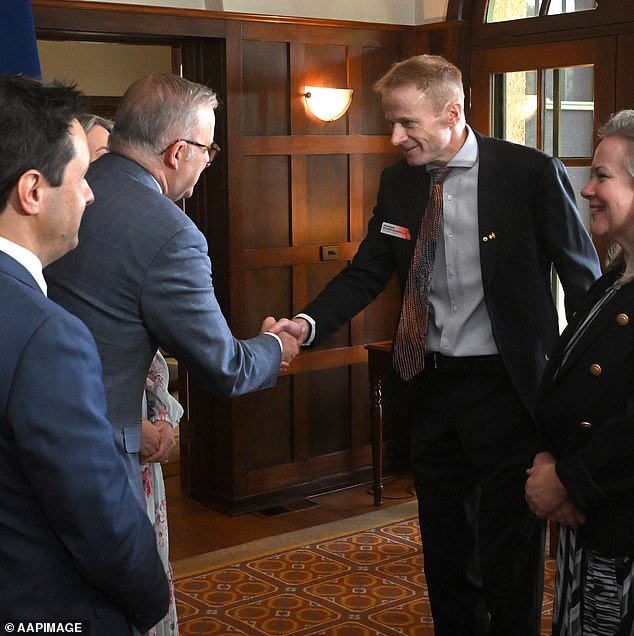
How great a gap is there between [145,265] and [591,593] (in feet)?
4.02

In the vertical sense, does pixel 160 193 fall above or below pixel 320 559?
above

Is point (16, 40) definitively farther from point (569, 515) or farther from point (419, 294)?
point (569, 515)

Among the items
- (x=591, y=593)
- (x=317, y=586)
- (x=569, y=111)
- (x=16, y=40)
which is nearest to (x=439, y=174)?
(x=591, y=593)

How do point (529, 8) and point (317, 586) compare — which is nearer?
point (317, 586)

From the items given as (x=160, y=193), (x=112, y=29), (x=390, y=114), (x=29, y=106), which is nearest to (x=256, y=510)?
(x=112, y=29)

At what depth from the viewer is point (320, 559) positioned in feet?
15.5

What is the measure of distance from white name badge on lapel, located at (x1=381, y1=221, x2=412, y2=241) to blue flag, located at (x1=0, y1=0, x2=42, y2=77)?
1365 millimetres

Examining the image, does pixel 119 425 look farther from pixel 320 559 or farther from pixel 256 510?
pixel 256 510

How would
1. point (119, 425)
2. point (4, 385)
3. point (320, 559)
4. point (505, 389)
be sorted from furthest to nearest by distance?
point (320, 559), point (505, 389), point (119, 425), point (4, 385)

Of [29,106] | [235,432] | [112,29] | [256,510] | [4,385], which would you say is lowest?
[256,510]

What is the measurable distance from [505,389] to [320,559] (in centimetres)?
196

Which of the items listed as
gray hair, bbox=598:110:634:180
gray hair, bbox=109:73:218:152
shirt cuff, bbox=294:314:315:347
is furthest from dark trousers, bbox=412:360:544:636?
gray hair, bbox=109:73:218:152

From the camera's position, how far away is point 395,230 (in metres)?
Result: 3.33

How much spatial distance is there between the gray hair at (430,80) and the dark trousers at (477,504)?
83 centimetres
